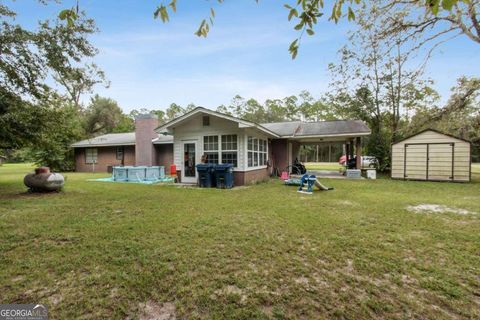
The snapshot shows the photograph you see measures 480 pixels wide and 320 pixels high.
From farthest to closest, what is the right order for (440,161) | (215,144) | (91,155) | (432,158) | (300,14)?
1. (91,155)
2. (432,158)
3. (440,161)
4. (215,144)
5. (300,14)

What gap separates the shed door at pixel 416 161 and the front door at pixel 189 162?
10963 millimetres

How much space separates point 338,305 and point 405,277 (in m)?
1.07

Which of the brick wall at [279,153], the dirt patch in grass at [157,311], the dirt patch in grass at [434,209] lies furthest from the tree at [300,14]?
the brick wall at [279,153]

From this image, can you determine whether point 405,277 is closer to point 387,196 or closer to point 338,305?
point 338,305

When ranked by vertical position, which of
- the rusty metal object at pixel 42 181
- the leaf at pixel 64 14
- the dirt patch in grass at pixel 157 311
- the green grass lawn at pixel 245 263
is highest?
the leaf at pixel 64 14

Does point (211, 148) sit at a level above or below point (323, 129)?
below

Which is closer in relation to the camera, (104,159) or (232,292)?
(232,292)

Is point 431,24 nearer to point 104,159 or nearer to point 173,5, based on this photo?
point 173,5

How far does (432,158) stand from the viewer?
11.1 m

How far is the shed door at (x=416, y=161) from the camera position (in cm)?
1130

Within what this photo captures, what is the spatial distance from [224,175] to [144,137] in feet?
29.6

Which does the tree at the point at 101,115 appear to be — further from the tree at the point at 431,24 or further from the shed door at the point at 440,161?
the shed door at the point at 440,161

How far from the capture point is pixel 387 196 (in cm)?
724

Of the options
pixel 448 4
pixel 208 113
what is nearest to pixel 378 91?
pixel 208 113
